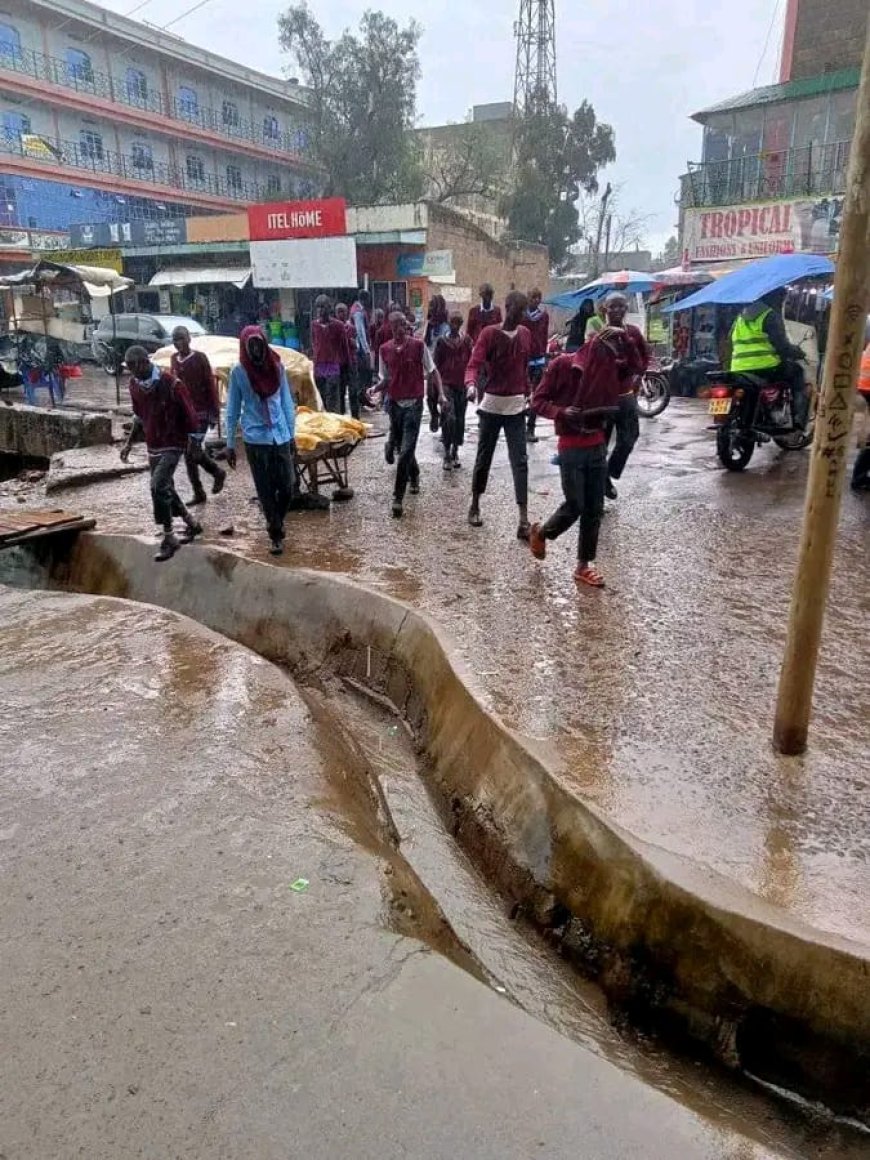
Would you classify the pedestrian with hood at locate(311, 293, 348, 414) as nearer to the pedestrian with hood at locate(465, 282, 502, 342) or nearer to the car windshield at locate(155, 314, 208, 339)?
the pedestrian with hood at locate(465, 282, 502, 342)

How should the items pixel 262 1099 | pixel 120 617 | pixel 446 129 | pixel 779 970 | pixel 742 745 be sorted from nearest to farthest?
pixel 262 1099 → pixel 779 970 → pixel 742 745 → pixel 120 617 → pixel 446 129

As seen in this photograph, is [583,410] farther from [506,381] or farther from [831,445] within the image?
[831,445]

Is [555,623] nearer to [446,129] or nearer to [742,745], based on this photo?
[742,745]

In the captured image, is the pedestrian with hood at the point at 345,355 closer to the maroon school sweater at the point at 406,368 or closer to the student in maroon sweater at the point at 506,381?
the maroon school sweater at the point at 406,368

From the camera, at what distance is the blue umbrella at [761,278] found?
7719mm

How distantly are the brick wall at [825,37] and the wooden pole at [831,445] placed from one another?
2210 cm

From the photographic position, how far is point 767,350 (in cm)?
802

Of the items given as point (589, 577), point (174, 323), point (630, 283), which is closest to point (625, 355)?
point (589, 577)

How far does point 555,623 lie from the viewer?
191 inches

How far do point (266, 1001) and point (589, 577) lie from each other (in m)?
3.37

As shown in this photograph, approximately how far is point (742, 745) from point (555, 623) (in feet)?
5.03

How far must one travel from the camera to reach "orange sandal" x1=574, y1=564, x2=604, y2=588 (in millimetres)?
5367

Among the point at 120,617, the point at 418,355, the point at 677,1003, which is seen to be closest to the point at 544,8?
the point at 418,355

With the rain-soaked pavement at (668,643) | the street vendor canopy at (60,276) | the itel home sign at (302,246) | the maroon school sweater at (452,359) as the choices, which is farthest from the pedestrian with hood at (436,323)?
the itel home sign at (302,246)
